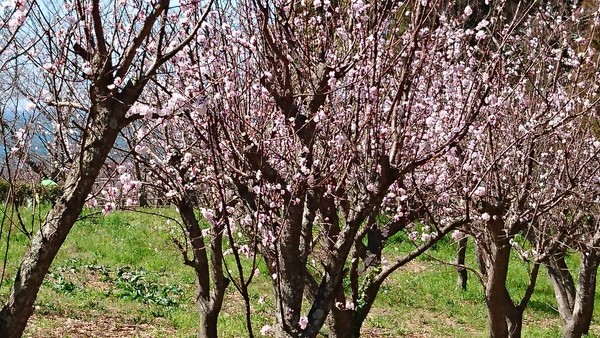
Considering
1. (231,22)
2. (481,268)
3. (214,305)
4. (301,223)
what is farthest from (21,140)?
(481,268)

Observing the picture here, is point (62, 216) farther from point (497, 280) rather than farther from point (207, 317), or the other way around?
point (497, 280)

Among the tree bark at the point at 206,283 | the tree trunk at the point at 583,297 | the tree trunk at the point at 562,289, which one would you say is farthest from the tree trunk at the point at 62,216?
the tree trunk at the point at 562,289

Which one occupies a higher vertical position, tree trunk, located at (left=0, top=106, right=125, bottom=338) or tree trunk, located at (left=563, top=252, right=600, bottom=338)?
tree trunk, located at (left=563, top=252, right=600, bottom=338)

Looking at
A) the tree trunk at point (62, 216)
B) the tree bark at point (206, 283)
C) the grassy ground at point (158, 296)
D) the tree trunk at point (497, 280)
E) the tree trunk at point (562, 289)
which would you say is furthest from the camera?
the tree trunk at point (562, 289)

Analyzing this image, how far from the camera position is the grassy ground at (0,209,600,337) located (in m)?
9.65

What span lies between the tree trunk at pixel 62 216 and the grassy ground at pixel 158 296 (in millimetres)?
5539

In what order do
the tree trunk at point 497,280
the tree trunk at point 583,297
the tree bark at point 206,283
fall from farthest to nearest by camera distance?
the tree trunk at point 583,297 < the tree bark at point 206,283 < the tree trunk at point 497,280

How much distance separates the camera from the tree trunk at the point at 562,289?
33.5ft

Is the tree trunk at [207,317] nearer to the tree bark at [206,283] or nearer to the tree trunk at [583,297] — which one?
the tree bark at [206,283]

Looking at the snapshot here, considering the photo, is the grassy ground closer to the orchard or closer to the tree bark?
the tree bark

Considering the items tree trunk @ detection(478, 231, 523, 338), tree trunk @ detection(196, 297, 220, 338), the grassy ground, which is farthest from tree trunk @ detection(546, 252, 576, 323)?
tree trunk @ detection(196, 297, 220, 338)

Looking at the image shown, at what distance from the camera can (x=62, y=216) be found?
3.25 metres

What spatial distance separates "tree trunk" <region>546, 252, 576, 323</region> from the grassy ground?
1.83 metres

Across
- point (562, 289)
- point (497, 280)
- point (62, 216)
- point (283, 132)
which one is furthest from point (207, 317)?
point (562, 289)
